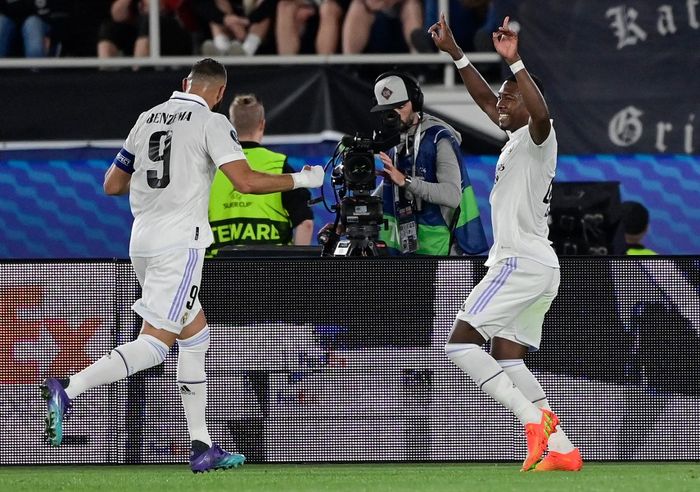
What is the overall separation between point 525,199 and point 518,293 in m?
0.47

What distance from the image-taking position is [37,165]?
12227mm

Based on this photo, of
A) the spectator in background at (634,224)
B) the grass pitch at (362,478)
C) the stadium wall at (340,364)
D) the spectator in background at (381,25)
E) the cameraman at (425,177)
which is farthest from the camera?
the spectator in background at (381,25)

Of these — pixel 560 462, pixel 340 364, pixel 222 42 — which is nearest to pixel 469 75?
pixel 340 364

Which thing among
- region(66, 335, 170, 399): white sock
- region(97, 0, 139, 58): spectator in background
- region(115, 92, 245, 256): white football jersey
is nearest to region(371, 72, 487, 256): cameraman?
region(115, 92, 245, 256): white football jersey

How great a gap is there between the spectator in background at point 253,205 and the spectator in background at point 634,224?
288 centimetres

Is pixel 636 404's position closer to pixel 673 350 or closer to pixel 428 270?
pixel 673 350

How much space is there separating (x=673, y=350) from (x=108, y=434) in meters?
3.05

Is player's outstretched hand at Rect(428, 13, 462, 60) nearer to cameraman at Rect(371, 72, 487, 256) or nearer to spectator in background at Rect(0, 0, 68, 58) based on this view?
cameraman at Rect(371, 72, 487, 256)

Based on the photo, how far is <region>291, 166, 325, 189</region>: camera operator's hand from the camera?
7.70 meters

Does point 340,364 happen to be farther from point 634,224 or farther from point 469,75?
point 634,224

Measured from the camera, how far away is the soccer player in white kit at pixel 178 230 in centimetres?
766

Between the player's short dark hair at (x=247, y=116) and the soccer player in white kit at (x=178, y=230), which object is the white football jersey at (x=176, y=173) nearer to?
the soccer player in white kit at (x=178, y=230)

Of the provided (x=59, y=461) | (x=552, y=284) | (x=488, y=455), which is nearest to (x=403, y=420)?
(x=488, y=455)

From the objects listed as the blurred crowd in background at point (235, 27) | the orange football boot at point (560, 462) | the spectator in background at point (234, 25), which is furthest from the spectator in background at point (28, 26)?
the orange football boot at point (560, 462)
